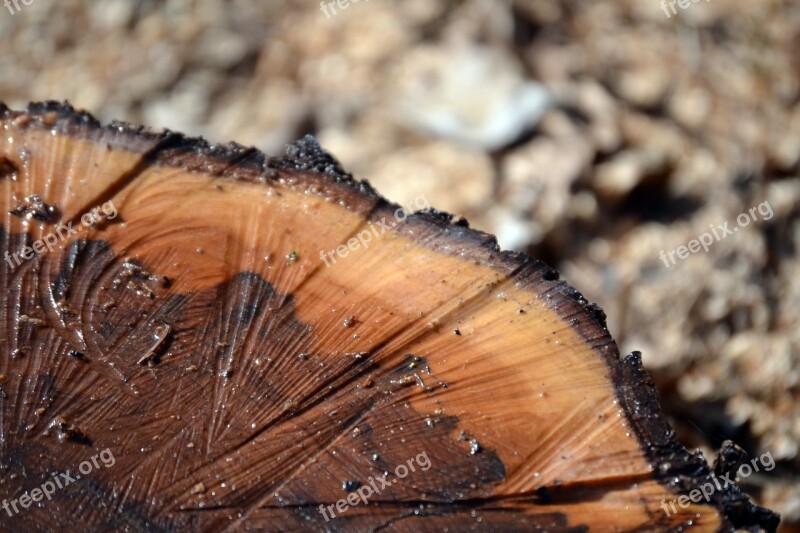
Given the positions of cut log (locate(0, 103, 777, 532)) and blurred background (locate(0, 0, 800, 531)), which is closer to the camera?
cut log (locate(0, 103, 777, 532))

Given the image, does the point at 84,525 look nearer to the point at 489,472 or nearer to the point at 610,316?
the point at 489,472

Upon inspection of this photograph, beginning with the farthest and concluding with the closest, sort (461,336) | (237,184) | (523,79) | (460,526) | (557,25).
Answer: (557,25), (523,79), (237,184), (461,336), (460,526)

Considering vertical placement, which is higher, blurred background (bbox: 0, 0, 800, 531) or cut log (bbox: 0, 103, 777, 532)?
blurred background (bbox: 0, 0, 800, 531)

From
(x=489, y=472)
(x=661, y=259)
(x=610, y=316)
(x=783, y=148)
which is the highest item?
(x=783, y=148)

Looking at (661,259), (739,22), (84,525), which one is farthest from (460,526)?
(739,22)

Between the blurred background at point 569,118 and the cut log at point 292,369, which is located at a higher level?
the blurred background at point 569,118
